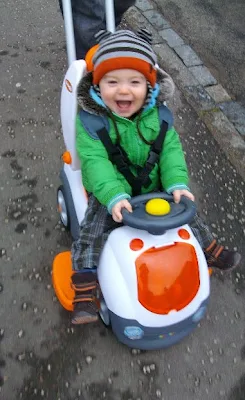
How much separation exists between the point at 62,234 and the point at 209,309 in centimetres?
85

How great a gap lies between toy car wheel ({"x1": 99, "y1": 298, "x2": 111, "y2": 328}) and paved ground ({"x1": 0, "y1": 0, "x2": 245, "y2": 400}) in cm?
8

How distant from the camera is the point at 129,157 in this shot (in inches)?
78.3

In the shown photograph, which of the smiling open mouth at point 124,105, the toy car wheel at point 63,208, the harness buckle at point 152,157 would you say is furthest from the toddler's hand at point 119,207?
the toy car wheel at point 63,208

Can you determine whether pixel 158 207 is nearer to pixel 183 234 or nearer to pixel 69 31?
pixel 183 234

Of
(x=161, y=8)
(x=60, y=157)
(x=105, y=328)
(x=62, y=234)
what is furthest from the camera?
(x=161, y=8)

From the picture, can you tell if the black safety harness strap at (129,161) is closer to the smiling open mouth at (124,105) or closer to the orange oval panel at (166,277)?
the smiling open mouth at (124,105)

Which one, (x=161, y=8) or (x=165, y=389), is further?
(x=161, y=8)

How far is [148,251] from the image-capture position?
177 centimetres

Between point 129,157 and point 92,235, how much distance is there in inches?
14.2

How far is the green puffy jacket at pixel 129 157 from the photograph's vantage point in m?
1.87

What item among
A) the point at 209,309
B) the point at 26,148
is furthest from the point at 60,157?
the point at 209,309

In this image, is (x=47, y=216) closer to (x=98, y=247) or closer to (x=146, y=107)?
(x=98, y=247)

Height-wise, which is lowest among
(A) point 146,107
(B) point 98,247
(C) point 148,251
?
(B) point 98,247

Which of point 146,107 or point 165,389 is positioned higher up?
point 146,107
